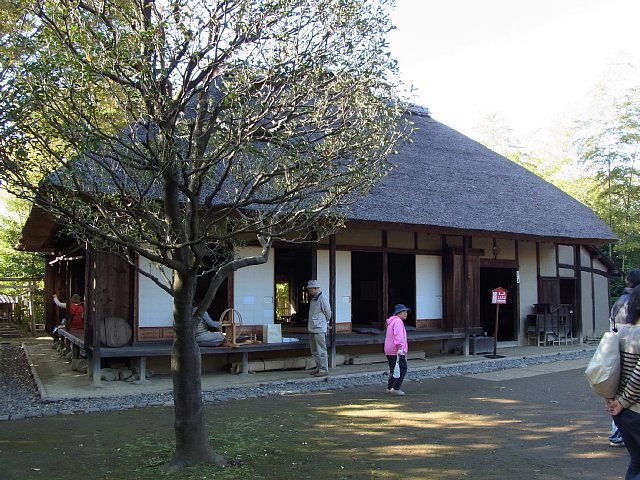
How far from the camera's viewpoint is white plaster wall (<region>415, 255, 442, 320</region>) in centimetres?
1409

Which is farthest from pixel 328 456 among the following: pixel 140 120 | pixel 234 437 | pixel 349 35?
pixel 349 35

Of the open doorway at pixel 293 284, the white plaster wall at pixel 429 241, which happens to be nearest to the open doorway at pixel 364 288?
the open doorway at pixel 293 284

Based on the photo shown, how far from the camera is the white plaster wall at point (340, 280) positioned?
495 inches

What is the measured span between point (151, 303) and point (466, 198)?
761 cm

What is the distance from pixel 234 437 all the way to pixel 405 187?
8.04 m

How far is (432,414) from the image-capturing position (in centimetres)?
788

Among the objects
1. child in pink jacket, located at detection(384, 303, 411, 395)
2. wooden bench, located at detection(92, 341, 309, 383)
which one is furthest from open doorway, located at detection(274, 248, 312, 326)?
child in pink jacket, located at detection(384, 303, 411, 395)

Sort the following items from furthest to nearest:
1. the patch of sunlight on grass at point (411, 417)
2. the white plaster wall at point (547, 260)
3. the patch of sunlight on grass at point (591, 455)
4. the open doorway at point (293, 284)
Result: the open doorway at point (293, 284), the white plaster wall at point (547, 260), the patch of sunlight on grass at point (411, 417), the patch of sunlight on grass at point (591, 455)

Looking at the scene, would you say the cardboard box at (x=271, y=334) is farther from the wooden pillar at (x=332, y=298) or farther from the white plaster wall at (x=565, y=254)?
the white plaster wall at (x=565, y=254)

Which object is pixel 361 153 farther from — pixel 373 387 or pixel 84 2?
pixel 373 387

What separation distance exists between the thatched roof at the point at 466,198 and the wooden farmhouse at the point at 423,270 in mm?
→ 44

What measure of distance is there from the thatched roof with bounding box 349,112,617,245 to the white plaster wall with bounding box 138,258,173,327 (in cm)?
361

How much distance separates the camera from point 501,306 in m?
18.0

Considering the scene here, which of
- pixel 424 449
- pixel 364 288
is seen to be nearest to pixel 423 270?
pixel 364 288
